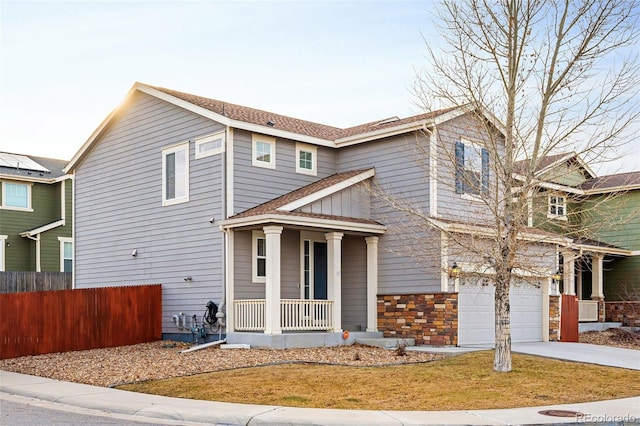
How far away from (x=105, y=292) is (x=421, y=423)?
12.8 m

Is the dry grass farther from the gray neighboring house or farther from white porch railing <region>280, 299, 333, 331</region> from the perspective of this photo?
white porch railing <region>280, 299, 333, 331</region>

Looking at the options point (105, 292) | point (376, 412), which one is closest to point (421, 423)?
point (376, 412)

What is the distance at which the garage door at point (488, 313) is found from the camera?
64.4 ft

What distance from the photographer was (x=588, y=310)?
91.0ft

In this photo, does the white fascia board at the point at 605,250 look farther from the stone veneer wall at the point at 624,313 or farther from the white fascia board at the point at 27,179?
the white fascia board at the point at 27,179

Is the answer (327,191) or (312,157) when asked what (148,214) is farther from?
(327,191)

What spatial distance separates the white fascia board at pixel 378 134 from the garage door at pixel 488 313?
4453mm

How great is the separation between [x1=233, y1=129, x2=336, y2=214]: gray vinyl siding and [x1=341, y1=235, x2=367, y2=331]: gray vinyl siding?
2319 millimetres

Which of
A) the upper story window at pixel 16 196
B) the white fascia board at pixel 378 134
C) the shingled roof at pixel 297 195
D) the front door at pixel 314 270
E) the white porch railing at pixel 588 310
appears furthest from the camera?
the upper story window at pixel 16 196

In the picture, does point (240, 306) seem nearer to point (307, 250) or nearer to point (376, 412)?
point (307, 250)

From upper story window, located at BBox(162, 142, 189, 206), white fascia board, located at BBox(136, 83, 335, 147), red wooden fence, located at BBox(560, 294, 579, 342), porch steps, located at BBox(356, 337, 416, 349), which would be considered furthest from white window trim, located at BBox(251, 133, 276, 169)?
red wooden fence, located at BBox(560, 294, 579, 342)

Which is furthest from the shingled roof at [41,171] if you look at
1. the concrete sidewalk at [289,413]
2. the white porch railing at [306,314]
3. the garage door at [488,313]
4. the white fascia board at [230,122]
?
the concrete sidewalk at [289,413]

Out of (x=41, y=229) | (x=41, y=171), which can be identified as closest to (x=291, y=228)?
(x=41, y=229)

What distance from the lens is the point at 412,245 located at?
19.8m
